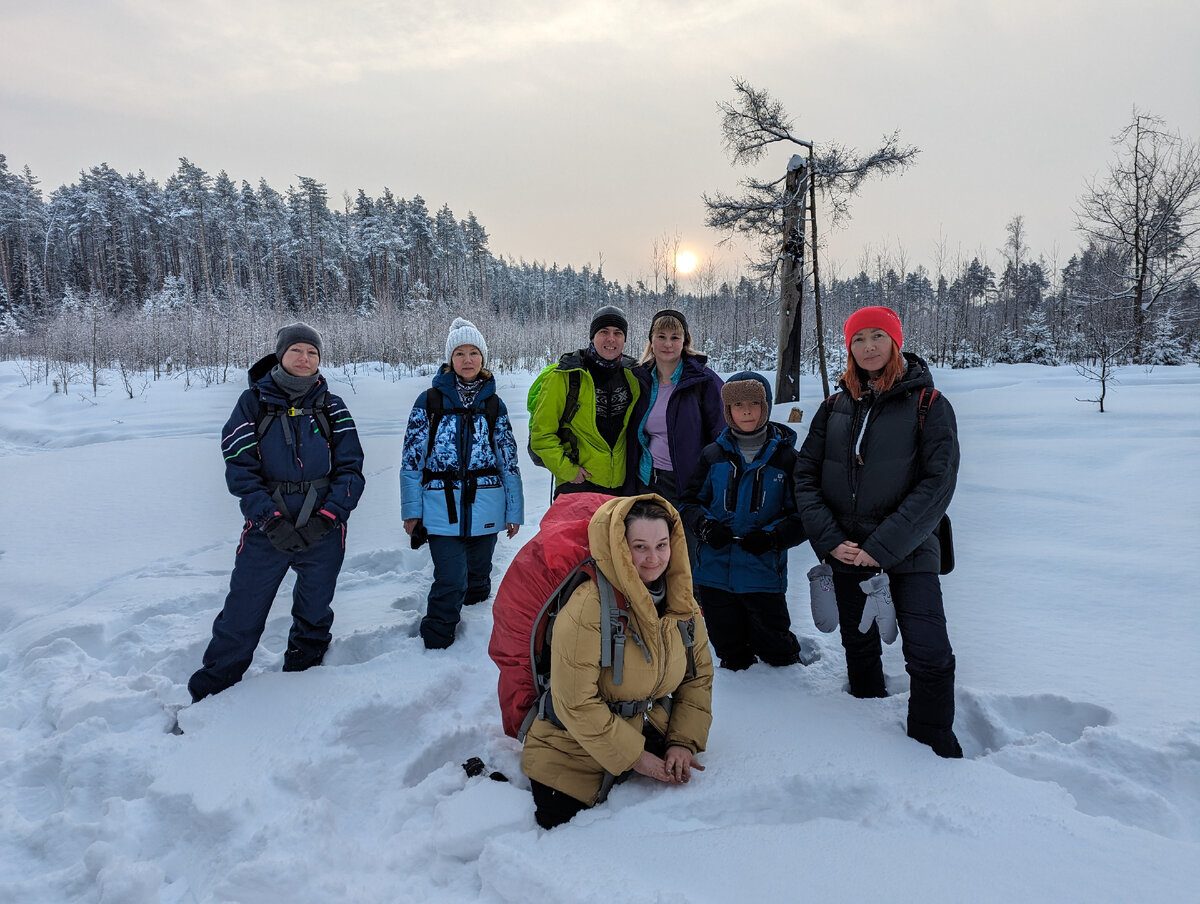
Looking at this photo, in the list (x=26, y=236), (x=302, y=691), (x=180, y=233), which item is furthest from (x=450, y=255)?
(x=302, y=691)

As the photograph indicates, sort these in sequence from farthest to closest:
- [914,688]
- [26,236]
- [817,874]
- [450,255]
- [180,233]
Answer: [450,255], [180,233], [26,236], [914,688], [817,874]

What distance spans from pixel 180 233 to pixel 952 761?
5586 centimetres

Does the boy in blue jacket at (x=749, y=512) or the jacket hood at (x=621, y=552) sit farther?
the boy in blue jacket at (x=749, y=512)

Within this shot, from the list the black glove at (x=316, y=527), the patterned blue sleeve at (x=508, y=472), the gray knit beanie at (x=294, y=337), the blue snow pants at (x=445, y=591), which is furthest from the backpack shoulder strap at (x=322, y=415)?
the patterned blue sleeve at (x=508, y=472)

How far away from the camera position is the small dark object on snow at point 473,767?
91.4 inches

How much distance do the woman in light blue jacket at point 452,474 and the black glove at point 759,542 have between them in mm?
1471

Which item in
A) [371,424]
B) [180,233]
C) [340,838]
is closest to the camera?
[340,838]

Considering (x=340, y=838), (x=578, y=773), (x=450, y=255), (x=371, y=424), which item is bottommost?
(x=340, y=838)

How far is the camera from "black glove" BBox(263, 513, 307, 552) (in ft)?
9.25

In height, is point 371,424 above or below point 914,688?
above

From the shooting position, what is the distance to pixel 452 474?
3.45 meters

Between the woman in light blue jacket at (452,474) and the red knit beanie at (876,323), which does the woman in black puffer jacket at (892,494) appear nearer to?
the red knit beanie at (876,323)

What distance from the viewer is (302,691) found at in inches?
112

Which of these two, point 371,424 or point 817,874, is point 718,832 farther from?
point 371,424
